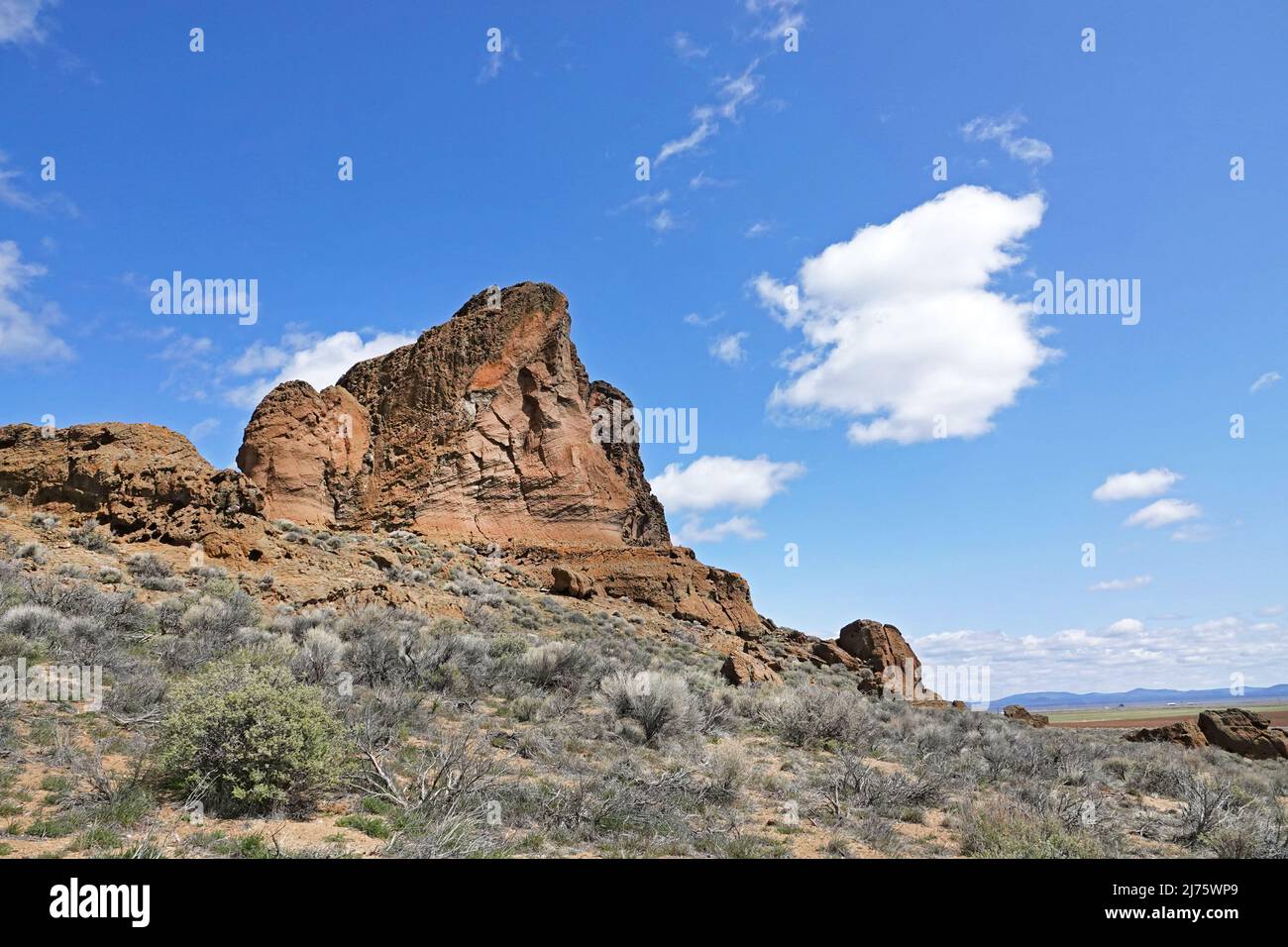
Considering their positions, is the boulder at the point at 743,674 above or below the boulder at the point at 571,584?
below

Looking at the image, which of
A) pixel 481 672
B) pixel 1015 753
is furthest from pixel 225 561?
pixel 1015 753

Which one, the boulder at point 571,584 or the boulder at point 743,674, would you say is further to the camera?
the boulder at point 571,584

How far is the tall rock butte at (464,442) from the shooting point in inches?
1297

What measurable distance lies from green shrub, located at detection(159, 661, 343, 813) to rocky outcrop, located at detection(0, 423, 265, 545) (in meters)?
13.1

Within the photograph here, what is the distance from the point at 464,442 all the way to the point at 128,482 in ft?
57.0

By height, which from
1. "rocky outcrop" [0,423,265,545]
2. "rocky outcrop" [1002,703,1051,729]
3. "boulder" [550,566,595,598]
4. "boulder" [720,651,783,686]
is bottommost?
"rocky outcrop" [1002,703,1051,729]

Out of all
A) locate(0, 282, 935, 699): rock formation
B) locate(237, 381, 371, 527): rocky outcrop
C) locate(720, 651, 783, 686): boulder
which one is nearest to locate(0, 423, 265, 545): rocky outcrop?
locate(0, 282, 935, 699): rock formation

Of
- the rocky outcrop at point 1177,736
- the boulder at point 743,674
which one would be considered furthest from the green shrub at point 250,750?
the rocky outcrop at point 1177,736

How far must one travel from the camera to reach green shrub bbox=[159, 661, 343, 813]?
556cm

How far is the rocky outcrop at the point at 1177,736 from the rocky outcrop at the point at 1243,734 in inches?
16.2

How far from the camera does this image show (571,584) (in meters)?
28.0

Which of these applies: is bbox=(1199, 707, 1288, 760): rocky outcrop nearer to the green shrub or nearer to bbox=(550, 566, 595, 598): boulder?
bbox=(550, 566, 595, 598): boulder

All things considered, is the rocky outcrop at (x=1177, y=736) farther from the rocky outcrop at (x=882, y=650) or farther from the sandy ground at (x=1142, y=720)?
the rocky outcrop at (x=882, y=650)
